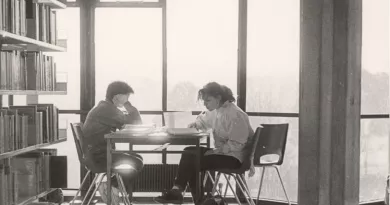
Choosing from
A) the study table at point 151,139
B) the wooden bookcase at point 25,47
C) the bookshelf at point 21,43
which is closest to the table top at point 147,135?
the study table at point 151,139

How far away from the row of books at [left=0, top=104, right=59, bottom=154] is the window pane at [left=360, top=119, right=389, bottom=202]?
119 inches

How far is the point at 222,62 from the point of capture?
19.4 ft

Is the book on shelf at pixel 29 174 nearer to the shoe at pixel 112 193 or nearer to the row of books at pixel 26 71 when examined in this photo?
the shoe at pixel 112 193

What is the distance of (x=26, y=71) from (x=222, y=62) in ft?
7.57

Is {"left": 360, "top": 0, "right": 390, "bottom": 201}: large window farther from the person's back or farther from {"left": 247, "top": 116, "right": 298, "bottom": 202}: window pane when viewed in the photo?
the person's back

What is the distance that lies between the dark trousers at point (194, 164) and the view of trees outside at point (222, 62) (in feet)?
3.60

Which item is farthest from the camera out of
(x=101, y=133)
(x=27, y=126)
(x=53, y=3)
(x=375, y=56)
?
(x=375, y=56)

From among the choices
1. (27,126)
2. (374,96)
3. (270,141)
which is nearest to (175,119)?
(270,141)

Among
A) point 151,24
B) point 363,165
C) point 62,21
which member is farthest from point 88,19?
point 363,165

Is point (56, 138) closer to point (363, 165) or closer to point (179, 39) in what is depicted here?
point (179, 39)

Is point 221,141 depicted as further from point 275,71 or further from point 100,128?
point 275,71

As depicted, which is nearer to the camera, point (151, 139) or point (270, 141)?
point (151, 139)

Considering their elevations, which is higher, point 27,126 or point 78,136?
point 27,126

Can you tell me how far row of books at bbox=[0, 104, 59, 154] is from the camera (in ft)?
12.6
